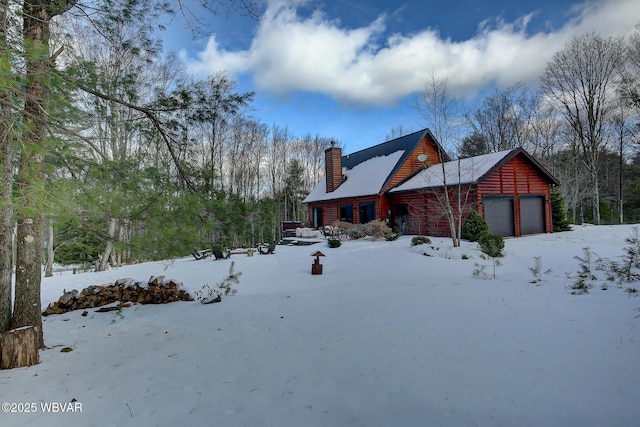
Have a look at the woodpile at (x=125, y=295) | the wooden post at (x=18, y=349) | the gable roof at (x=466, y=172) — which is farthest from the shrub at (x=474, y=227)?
the wooden post at (x=18, y=349)

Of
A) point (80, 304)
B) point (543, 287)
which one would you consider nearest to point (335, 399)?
point (543, 287)

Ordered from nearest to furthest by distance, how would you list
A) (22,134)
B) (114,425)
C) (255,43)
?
(114,425) < (22,134) < (255,43)

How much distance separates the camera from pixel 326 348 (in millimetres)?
3619

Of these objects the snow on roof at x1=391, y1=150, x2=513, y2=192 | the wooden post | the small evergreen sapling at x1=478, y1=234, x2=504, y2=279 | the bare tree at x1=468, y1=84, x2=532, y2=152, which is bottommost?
the wooden post

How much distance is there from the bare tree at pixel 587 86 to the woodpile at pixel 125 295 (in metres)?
25.7

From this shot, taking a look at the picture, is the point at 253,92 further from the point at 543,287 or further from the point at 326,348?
the point at 543,287

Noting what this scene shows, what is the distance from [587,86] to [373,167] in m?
17.0

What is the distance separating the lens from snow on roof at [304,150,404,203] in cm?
1712

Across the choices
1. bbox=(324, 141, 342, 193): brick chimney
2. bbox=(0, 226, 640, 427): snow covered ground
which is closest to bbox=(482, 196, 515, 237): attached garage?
bbox=(0, 226, 640, 427): snow covered ground

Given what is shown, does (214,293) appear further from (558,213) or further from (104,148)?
(558,213)

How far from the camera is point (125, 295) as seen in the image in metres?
6.56

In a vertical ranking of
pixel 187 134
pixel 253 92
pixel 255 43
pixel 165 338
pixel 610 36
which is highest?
pixel 610 36

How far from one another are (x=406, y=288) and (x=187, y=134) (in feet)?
16.0

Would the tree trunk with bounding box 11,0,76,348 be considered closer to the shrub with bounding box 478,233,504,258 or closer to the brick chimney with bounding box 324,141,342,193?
the shrub with bounding box 478,233,504,258
